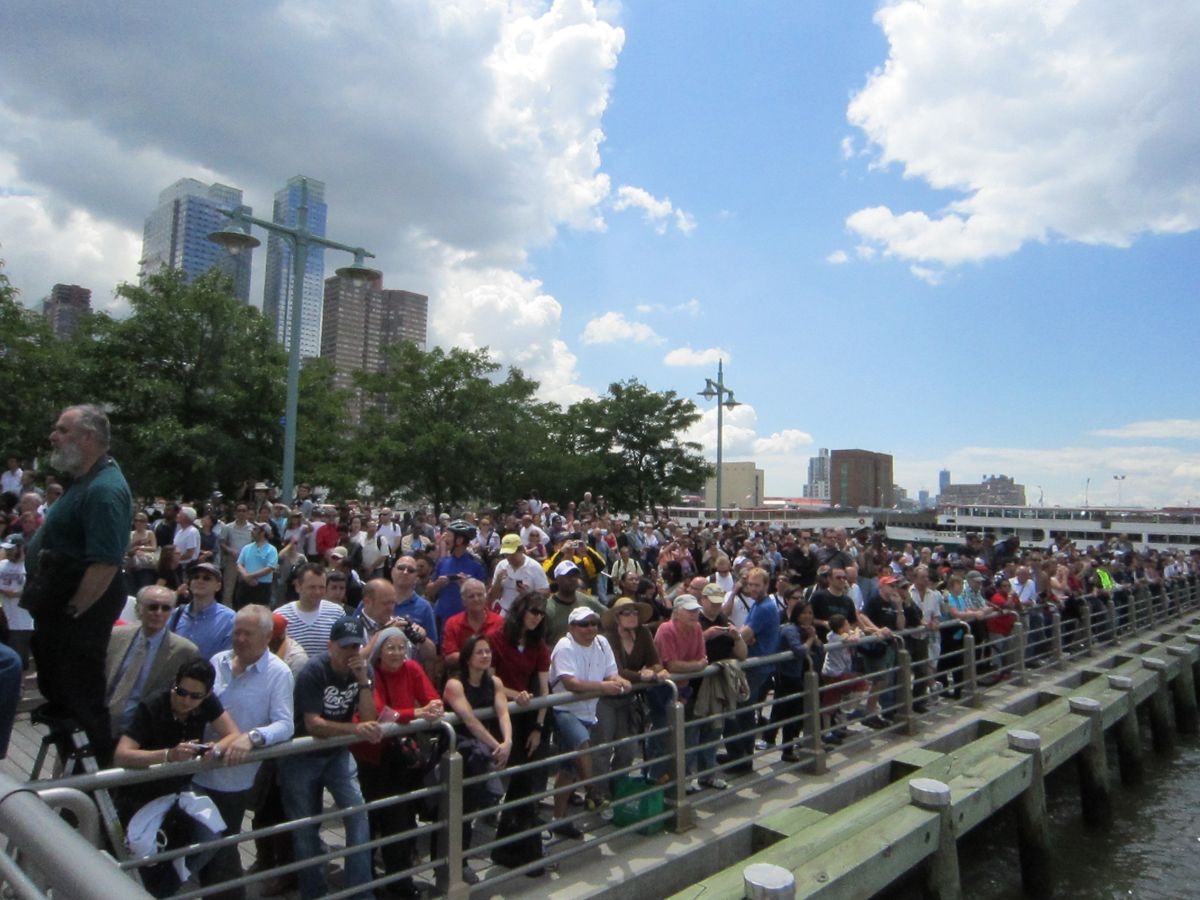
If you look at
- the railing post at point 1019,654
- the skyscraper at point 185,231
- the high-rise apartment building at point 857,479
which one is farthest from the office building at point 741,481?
the railing post at point 1019,654

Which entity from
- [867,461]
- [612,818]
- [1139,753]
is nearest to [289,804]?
[612,818]

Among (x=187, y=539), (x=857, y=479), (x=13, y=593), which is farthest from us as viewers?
(x=857, y=479)

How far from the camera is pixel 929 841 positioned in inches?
239

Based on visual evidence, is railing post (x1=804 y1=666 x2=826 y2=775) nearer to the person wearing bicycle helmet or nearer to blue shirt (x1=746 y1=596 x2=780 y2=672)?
blue shirt (x1=746 y1=596 x2=780 y2=672)

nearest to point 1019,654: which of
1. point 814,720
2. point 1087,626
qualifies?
point 1087,626

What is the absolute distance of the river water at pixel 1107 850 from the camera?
7824 mm

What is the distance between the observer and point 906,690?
836cm

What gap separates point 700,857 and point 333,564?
444 centimetres

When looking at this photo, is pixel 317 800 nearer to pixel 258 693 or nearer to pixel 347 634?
pixel 258 693

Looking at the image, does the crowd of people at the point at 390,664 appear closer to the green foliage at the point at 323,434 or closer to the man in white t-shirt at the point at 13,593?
the man in white t-shirt at the point at 13,593

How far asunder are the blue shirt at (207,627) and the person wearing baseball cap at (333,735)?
109cm

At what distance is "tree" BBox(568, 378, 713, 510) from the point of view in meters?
34.2

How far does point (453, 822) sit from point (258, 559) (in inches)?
221

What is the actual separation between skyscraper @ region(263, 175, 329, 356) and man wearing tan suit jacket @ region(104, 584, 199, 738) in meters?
8.40
